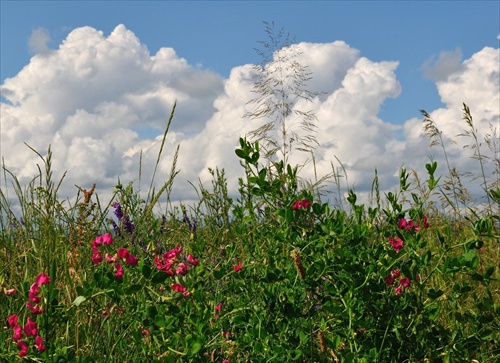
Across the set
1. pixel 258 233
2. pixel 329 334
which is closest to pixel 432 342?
pixel 329 334

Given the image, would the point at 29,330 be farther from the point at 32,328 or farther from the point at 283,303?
the point at 283,303

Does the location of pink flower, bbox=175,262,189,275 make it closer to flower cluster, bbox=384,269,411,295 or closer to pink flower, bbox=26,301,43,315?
pink flower, bbox=26,301,43,315

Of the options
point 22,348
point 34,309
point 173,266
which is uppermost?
point 173,266

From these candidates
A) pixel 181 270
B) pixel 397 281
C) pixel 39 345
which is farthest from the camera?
pixel 397 281

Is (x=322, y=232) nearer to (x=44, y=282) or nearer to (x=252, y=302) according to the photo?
(x=252, y=302)

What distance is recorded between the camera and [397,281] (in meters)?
2.60

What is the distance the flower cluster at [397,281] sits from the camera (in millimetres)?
2404

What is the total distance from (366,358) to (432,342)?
346 mm

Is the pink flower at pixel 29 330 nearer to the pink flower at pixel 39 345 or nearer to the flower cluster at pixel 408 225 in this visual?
the pink flower at pixel 39 345

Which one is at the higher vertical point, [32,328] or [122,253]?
[122,253]

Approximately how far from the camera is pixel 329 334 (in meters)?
2.32

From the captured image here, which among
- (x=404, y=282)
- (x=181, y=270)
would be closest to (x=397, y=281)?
(x=404, y=282)

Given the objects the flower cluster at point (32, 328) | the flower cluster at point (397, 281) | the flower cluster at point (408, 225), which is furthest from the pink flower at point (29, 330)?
the flower cluster at point (408, 225)

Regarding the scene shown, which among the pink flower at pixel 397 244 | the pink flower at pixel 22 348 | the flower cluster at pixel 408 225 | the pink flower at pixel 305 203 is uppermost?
the pink flower at pixel 305 203
